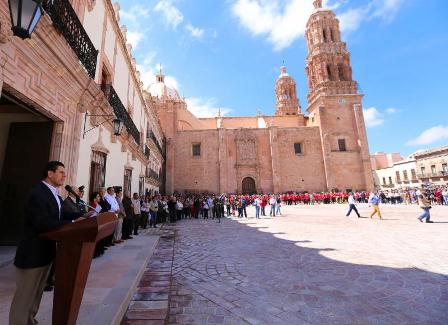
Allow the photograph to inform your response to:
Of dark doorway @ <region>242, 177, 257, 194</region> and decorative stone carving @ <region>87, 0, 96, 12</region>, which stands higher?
decorative stone carving @ <region>87, 0, 96, 12</region>

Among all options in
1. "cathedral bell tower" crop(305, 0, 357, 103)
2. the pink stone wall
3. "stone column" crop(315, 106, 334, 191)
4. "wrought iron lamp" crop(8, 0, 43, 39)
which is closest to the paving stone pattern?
"wrought iron lamp" crop(8, 0, 43, 39)

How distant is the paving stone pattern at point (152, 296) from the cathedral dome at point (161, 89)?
35772mm

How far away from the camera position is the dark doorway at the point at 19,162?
208 inches

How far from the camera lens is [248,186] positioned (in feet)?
105

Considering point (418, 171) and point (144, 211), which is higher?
point (418, 171)

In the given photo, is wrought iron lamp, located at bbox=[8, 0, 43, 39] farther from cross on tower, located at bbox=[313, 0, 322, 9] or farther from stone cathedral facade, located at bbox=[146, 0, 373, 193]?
cross on tower, located at bbox=[313, 0, 322, 9]

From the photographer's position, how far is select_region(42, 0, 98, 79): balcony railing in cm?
425

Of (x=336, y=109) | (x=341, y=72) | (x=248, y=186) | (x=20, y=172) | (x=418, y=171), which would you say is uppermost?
(x=341, y=72)

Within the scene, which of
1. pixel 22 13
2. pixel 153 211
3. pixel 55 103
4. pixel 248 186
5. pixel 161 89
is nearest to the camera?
pixel 22 13

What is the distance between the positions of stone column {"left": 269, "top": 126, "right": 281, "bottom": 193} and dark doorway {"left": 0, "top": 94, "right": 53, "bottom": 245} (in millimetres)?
27610

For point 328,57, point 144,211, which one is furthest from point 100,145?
point 328,57

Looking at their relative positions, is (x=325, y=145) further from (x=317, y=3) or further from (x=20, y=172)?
(x=20, y=172)

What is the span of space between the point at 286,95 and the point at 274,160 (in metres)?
20.1

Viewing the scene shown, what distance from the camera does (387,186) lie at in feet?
150
